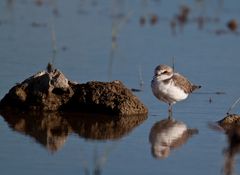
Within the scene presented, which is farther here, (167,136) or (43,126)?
(43,126)

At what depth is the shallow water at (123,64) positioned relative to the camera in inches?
307

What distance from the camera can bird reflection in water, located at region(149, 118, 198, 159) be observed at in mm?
8337

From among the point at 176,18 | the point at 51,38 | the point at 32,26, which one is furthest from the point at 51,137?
the point at 176,18

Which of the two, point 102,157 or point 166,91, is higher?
point 166,91

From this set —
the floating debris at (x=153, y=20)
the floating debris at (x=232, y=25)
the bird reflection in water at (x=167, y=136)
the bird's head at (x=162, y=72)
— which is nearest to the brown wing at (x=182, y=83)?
the bird's head at (x=162, y=72)

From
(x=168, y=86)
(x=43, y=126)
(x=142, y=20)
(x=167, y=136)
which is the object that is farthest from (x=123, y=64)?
(x=142, y=20)

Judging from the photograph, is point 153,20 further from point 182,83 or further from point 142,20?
point 182,83

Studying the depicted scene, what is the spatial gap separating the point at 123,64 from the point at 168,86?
2.46 meters

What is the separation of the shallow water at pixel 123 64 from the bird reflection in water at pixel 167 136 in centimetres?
7

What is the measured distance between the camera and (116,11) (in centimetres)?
1808

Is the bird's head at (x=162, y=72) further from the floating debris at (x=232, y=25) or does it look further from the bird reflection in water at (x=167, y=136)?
the floating debris at (x=232, y=25)

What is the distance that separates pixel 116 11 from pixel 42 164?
35.5ft

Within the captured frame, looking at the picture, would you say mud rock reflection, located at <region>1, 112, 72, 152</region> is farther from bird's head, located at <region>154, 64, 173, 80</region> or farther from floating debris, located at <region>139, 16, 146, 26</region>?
floating debris, located at <region>139, 16, 146, 26</region>

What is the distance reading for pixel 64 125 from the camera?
9359 millimetres
